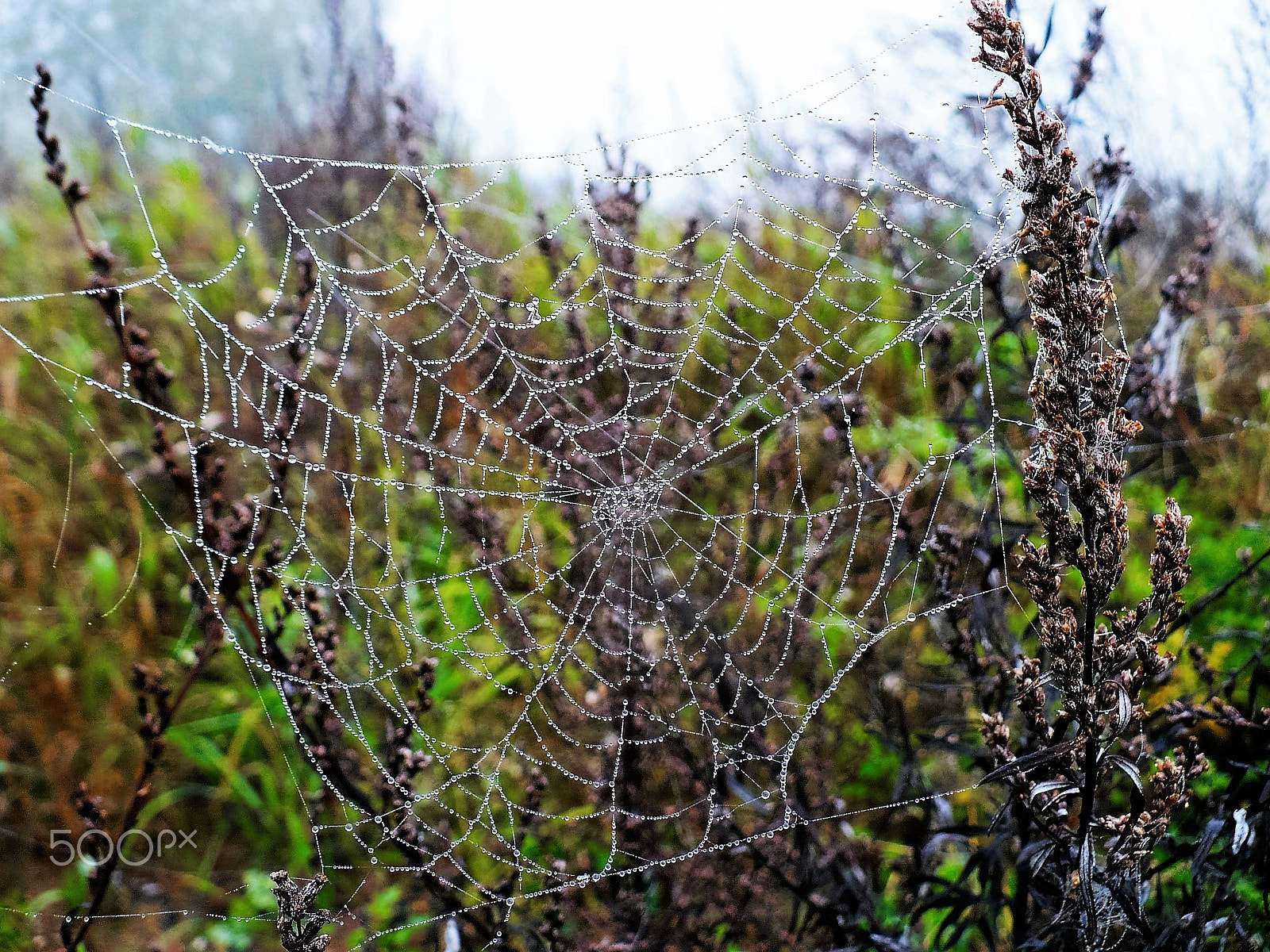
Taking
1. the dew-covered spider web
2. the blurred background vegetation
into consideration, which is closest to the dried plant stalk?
the blurred background vegetation

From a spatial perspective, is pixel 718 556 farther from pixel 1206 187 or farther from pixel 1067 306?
pixel 1206 187

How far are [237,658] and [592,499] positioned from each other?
1.45m

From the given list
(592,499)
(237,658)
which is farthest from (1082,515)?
(237,658)

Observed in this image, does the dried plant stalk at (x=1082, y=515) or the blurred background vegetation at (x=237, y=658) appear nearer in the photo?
the dried plant stalk at (x=1082, y=515)

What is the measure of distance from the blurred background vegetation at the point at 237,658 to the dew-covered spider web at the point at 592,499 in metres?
0.16

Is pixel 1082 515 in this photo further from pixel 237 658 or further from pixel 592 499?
pixel 237 658

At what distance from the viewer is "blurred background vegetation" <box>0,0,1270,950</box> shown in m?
2.09

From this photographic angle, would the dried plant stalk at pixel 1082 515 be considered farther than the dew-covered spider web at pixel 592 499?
No

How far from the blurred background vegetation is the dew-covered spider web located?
16 centimetres

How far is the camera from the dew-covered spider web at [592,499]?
2.11m

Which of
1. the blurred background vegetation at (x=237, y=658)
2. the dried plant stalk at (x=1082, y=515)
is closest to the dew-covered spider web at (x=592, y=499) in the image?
the blurred background vegetation at (x=237, y=658)

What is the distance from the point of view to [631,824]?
6.89 feet

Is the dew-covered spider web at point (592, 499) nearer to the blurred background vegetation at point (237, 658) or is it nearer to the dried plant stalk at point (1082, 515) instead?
the blurred background vegetation at point (237, 658)

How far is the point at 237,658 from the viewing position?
9.93 ft
